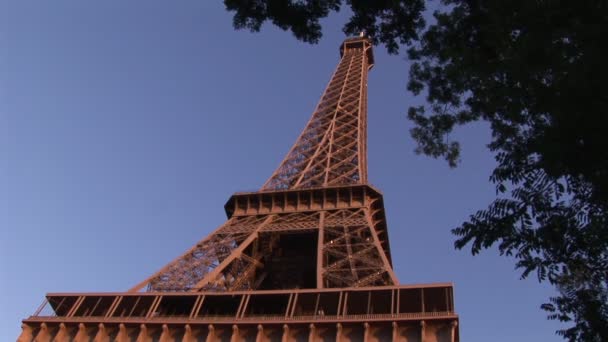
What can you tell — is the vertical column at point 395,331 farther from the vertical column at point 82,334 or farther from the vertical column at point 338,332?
the vertical column at point 82,334

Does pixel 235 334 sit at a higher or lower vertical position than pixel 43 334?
higher

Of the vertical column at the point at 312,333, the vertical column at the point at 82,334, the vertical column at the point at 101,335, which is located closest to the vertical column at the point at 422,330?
the vertical column at the point at 312,333

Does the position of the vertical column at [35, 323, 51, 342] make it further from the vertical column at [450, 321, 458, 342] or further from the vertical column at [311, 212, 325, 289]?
the vertical column at [450, 321, 458, 342]

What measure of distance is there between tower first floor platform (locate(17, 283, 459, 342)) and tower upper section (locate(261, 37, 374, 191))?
611 inches

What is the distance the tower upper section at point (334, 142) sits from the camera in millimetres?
43062

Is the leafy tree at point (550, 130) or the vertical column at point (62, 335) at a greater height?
the leafy tree at point (550, 130)

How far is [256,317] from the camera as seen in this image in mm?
22859

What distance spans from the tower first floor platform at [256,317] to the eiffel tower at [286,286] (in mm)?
40

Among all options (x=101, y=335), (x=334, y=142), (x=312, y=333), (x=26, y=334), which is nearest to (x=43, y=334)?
(x=26, y=334)

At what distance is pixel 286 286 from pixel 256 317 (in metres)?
13.3

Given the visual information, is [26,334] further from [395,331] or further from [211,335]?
[395,331]

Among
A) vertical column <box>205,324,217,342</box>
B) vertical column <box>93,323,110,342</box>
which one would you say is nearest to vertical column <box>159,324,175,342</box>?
vertical column <box>205,324,217,342</box>

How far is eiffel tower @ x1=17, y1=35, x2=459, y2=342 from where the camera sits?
21844mm

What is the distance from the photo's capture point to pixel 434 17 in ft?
46.3
